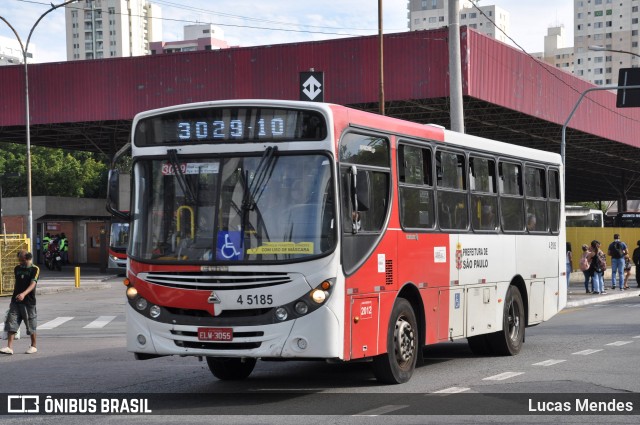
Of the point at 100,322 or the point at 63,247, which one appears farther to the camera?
the point at 63,247

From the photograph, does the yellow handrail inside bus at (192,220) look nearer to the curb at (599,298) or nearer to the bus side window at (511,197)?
the bus side window at (511,197)

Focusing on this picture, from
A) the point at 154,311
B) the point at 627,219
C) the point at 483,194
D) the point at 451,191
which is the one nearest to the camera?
the point at 154,311

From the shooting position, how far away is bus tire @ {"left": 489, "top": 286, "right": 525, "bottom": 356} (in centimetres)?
1476

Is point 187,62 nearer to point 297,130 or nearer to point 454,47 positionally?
point 454,47

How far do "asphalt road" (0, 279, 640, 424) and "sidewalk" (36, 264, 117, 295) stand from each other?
18.8m

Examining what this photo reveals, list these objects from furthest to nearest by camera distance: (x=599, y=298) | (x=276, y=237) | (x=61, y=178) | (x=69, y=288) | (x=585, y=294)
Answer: (x=61, y=178), (x=69, y=288), (x=585, y=294), (x=599, y=298), (x=276, y=237)

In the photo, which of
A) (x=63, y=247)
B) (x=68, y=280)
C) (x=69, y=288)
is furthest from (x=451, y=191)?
(x=63, y=247)

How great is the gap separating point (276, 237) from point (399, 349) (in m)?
2.21

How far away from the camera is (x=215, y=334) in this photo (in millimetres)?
10305

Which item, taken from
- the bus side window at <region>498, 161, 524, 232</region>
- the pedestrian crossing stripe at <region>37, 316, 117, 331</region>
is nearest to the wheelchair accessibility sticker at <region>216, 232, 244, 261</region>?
the bus side window at <region>498, 161, 524, 232</region>

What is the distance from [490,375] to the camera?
1250 centimetres

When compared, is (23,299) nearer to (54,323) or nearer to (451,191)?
(451,191)

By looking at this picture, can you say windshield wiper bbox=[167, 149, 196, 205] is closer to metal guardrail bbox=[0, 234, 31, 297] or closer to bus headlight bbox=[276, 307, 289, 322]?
bus headlight bbox=[276, 307, 289, 322]

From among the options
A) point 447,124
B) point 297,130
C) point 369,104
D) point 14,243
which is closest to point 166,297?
point 297,130
